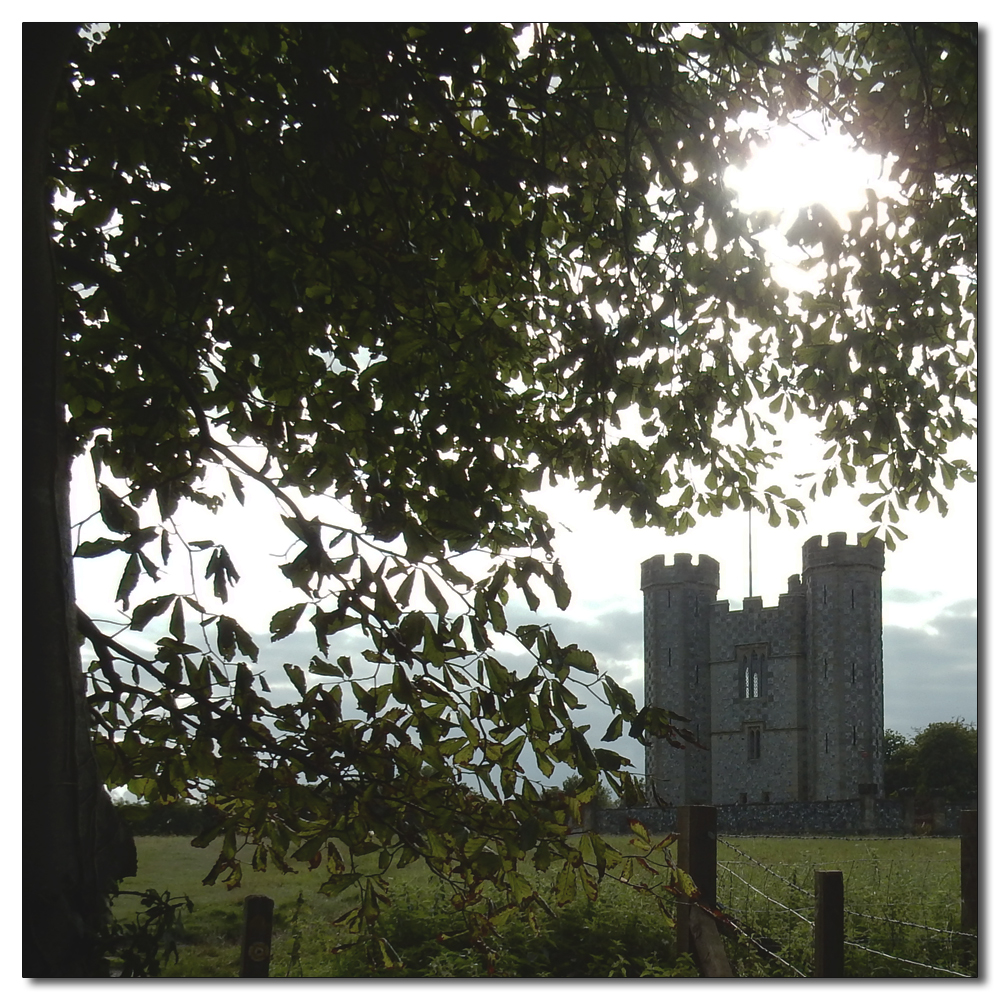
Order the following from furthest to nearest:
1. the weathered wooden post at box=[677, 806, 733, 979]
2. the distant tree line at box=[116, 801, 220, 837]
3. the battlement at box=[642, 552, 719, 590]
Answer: the battlement at box=[642, 552, 719, 590], the weathered wooden post at box=[677, 806, 733, 979], the distant tree line at box=[116, 801, 220, 837]

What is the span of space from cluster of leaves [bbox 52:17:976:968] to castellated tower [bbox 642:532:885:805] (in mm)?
31966

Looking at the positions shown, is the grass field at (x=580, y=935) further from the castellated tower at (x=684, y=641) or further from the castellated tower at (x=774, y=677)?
the castellated tower at (x=684, y=641)

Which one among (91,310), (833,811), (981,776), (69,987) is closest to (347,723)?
(69,987)

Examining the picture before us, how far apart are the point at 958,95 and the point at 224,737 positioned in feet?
12.1

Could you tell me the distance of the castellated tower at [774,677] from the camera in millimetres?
A: 35594

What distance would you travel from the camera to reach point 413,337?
9.72ft

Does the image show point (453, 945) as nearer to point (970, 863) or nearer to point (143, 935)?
point (970, 863)

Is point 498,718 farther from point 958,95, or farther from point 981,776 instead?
point 958,95

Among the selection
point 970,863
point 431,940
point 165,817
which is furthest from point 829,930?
point 165,817

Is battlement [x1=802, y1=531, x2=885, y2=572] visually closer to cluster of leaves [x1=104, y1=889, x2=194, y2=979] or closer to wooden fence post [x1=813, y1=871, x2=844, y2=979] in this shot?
wooden fence post [x1=813, y1=871, x2=844, y2=979]

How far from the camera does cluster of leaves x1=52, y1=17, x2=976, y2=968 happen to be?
289 centimetres

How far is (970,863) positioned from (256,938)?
3.91 meters

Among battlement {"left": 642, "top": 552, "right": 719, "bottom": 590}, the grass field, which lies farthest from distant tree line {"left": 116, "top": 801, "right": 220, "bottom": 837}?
battlement {"left": 642, "top": 552, "right": 719, "bottom": 590}

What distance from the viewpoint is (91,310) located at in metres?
3.53
